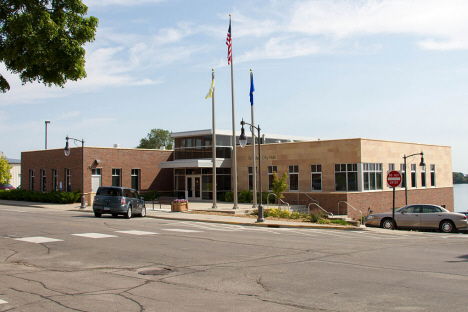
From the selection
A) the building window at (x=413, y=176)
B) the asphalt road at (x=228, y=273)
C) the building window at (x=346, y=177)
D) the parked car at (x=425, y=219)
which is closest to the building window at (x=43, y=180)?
the building window at (x=346, y=177)

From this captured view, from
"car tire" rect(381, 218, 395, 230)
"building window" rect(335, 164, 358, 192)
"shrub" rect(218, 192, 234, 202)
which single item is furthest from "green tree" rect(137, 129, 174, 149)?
"car tire" rect(381, 218, 395, 230)

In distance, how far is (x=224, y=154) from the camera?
41031mm

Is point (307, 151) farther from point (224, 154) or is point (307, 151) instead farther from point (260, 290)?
point (260, 290)

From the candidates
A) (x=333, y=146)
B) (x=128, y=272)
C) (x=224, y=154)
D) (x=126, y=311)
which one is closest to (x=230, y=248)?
(x=128, y=272)

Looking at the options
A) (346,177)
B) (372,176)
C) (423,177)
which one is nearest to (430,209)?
(346,177)

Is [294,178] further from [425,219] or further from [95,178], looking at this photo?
[95,178]

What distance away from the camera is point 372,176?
3400 centimetres

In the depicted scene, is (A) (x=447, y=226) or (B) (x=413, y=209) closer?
(A) (x=447, y=226)

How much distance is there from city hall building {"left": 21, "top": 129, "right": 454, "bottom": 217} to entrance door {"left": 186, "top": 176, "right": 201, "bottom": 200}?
0.30 feet

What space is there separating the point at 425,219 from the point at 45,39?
739 inches

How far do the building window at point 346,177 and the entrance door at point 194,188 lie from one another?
13.3 meters

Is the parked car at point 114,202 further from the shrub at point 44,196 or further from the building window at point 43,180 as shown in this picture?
the building window at point 43,180

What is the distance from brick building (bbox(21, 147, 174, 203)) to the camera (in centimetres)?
3997

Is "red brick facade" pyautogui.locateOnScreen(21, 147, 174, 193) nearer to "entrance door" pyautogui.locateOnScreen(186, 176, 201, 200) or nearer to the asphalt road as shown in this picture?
"entrance door" pyautogui.locateOnScreen(186, 176, 201, 200)
